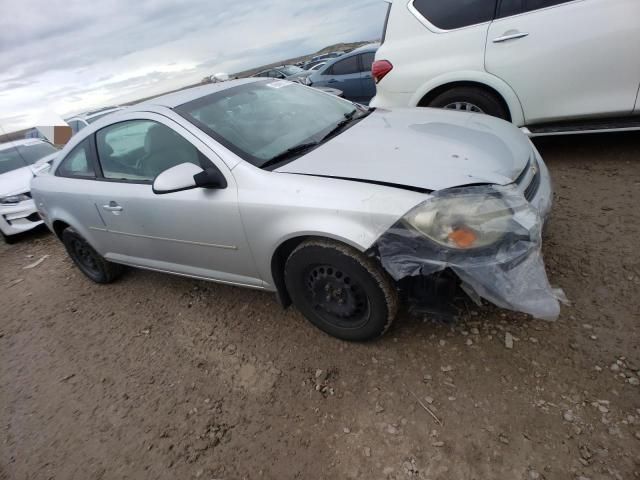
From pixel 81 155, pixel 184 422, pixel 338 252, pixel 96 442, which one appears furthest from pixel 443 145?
pixel 81 155

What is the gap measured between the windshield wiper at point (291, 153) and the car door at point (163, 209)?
0.24 m

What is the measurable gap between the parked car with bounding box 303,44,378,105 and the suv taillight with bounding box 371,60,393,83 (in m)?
4.42

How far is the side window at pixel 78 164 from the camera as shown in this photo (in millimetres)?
3166

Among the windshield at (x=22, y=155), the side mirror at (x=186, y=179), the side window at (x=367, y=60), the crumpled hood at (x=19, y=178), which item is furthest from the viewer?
the side window at (x=367, y=60)

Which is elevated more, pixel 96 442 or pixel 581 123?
pixel 581 123

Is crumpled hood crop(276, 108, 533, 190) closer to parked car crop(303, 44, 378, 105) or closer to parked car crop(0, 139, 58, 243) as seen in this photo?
parked car crop(0, 139, 58, 243)

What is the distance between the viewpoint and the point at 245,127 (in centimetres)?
254

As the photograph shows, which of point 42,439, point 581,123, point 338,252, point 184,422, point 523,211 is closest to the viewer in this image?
point 523,211

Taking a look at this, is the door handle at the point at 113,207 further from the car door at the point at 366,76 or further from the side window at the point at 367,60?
the side window at the point at 367,60

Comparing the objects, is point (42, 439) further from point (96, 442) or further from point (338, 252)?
point (338, 252)

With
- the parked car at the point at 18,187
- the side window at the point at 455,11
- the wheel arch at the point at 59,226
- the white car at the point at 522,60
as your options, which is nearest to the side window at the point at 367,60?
the white car at the point at 522,60

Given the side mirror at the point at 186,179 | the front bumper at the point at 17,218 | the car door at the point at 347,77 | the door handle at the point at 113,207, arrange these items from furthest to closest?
1. the car door at the point at 347,77
2. the front bumper at the point at 17,218
3. the door handle at the point at 113,207
4. the side mirror at the point at 186,179

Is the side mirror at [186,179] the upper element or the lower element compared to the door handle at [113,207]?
upper

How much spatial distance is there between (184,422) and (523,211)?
2.07m
